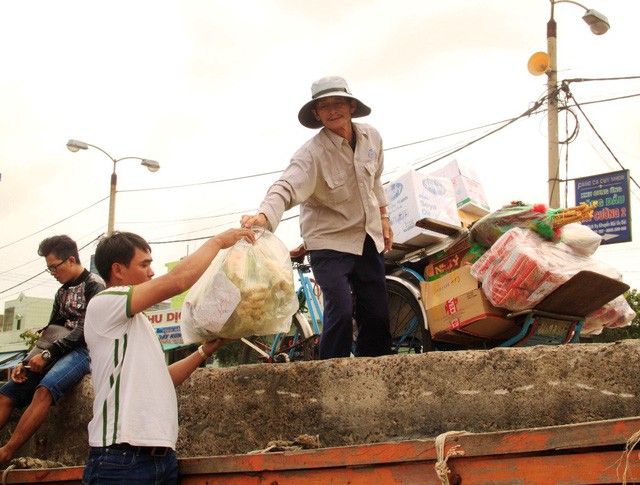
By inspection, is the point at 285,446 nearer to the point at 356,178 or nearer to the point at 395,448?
the point at 395,448

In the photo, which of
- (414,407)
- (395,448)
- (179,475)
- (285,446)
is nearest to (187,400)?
(179,475)

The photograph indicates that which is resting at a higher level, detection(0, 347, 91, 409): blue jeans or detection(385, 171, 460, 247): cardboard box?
detection(385, 171, 460, 247): cardboard box

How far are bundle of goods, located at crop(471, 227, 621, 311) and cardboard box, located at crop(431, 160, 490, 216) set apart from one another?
104 centimetres

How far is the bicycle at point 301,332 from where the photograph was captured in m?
5.11

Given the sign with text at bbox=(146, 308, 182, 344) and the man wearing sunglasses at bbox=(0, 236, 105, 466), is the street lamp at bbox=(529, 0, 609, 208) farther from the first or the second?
the sign with text at bbox=(146, 308, 182, 344)

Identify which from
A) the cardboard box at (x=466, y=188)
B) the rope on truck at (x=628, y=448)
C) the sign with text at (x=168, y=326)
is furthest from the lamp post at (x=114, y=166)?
the rope on truck at (x=628, y=448)

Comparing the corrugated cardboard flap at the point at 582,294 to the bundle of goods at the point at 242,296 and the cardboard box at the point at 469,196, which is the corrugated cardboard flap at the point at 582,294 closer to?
the cardboard box at the point at 469,196

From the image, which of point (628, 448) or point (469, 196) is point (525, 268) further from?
point (628, 448)

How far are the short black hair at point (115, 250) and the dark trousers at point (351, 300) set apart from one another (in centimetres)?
113

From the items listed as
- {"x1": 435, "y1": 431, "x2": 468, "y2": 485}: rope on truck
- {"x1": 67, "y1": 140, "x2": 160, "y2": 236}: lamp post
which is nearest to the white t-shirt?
{"x1": 435, "y1": 431, "x2": 468, "y2": 485}: rope on truck

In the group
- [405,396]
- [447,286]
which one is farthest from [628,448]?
[447,286]

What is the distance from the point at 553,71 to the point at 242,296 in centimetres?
984

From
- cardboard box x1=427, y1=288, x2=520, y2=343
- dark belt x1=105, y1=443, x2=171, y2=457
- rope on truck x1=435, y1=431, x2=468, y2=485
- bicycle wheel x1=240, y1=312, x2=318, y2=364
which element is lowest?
dark belt x1=105, y1=443, x2=171, y2=457

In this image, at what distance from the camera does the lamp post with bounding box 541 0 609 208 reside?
10289mm
